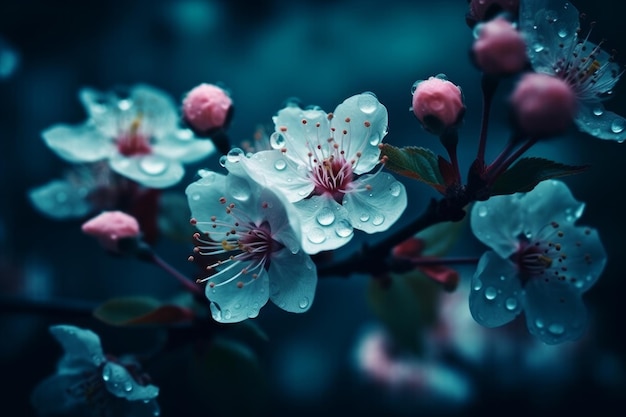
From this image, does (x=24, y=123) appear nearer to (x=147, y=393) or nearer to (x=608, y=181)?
(x=147, y=393)

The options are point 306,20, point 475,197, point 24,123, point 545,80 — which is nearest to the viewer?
point 545,80

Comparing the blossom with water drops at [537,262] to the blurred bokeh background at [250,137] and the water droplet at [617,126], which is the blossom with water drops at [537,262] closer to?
the water droplet at [617,126]

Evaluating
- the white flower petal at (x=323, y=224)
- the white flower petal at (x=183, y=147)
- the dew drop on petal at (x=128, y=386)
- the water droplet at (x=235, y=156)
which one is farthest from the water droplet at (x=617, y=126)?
the dew drop on petal at (x=128, y=386)

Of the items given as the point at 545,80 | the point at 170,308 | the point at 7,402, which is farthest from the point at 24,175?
the point at 545,80

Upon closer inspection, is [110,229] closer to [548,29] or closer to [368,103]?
[368,103]

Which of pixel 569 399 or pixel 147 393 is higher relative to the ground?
pixel 147 393

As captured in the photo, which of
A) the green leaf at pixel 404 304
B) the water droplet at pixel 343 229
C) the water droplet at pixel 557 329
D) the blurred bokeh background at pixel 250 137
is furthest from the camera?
the blurred bokeh background at pixel 250 137

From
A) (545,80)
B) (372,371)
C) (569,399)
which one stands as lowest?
(569,399)
